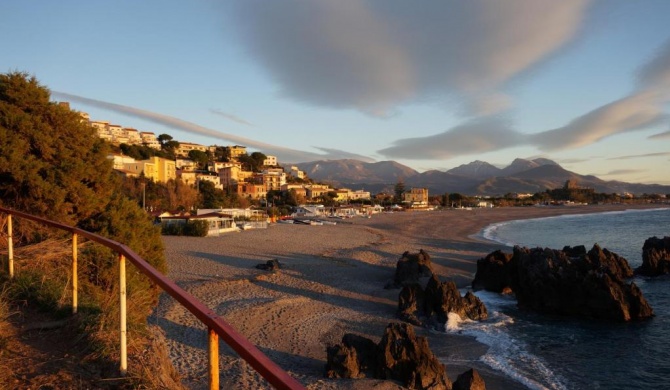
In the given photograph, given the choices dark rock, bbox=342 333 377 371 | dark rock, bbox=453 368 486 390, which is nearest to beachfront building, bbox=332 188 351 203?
dark rock, bbox=342 333 377 371

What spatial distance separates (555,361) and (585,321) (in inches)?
192

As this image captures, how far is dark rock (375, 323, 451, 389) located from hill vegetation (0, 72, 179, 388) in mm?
4851

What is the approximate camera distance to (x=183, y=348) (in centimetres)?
903

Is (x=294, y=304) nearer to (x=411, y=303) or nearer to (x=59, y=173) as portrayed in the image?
(x=411, y=303)

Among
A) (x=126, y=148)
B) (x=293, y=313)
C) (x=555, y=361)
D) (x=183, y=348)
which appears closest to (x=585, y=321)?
(x=555, y=361)

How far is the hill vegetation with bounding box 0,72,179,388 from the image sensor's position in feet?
16.2

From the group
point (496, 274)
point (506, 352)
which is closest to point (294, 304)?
point (506, 352)

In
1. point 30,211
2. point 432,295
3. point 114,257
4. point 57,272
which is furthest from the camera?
point 432,295

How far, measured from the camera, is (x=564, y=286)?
15.9m

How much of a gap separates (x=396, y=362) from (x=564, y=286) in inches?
404

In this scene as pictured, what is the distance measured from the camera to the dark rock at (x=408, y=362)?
8391 mm

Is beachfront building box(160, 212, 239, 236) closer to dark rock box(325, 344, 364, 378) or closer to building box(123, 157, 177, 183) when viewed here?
dark rock box(325, 344, 364, 378)

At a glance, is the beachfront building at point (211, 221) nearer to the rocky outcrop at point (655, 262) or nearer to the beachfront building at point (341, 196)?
the rocky outcrop at point (655, 262)

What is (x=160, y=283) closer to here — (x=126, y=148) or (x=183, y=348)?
(x=183, y=348)
